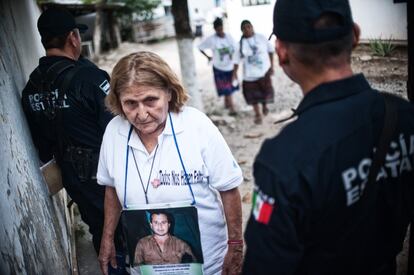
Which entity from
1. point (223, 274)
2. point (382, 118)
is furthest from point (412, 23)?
point (223, 274)

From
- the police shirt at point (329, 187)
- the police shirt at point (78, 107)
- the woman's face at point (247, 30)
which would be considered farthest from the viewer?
the woman's face at point (247, 30)

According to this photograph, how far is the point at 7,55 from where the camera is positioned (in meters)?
2.53

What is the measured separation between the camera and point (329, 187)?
3.84 feet

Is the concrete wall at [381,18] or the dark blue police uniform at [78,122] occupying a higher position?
the concrete wall at [381,18]

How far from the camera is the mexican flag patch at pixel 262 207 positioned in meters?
1.17

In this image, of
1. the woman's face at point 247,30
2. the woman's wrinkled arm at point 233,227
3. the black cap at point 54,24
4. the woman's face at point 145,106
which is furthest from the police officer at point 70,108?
the woman's face at point 247,30

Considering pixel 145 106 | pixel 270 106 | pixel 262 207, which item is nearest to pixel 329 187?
pixel 262 207

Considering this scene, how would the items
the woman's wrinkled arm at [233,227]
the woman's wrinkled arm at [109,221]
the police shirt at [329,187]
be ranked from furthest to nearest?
the woman's wrinkled arm at [109,221]
the woman's wrinkled arm at [233,227]
the police shirt at [329,187]

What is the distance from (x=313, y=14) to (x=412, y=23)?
1.14m

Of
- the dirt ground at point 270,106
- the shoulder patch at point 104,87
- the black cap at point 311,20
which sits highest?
the black cap at point 311,20

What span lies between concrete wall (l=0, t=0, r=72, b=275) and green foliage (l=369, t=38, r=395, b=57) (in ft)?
7.18

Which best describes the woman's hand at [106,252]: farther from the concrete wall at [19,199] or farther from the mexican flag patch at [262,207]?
the mexican flag patch at [262,207]

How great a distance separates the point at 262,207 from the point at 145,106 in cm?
87

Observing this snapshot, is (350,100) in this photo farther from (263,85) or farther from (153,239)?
(263,85)
